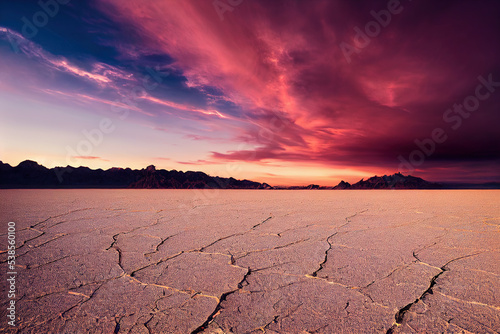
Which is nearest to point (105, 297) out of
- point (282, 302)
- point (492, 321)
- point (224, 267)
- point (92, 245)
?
point (224, 267)

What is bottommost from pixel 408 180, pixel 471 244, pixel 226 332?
pixel 226 332

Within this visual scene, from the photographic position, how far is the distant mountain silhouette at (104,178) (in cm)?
1612

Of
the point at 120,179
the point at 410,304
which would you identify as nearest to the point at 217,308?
the point at 410,304

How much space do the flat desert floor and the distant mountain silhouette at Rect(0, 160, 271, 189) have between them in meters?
14.1

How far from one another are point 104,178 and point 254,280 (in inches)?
799

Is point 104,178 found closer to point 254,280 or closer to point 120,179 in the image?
point 120,179

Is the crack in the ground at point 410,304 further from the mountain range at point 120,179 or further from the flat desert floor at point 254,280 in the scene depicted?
the mountain range at point 120,179

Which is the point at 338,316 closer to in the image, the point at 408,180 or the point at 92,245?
the point at 92,245

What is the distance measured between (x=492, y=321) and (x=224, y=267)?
169 centimetres

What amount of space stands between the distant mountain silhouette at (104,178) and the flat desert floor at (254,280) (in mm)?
14097

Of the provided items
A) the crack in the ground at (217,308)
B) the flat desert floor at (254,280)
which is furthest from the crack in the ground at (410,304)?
the crack in the ground at (217,308)

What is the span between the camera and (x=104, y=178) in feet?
60.7

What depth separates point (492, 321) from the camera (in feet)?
4.24

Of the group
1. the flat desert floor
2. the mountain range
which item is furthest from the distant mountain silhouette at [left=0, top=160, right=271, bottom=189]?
the flat desert floor
